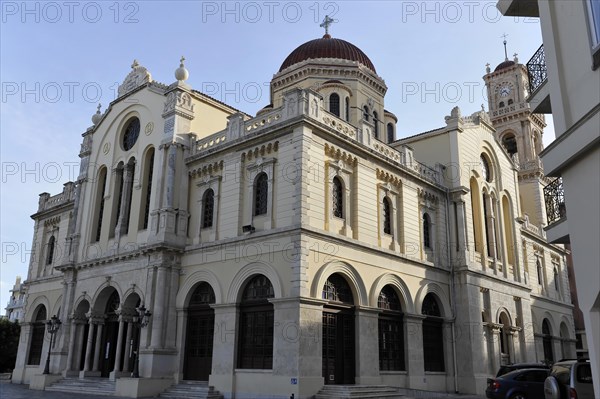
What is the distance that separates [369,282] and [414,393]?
4522 millimetres

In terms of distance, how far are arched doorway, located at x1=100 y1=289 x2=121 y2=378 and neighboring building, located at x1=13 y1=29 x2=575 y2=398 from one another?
9cm

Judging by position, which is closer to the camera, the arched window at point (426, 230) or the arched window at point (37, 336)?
the arched window at point (426, 230)

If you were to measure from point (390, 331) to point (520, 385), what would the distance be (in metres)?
6.57

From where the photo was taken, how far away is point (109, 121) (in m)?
29.2

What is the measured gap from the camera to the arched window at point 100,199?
28141 millimetres

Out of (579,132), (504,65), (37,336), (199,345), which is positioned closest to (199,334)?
(199,345)

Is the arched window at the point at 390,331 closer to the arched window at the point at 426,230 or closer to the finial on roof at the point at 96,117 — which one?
the arched window at the point at 426,230

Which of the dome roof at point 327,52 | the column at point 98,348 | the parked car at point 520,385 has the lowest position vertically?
the parked car at point 520,385

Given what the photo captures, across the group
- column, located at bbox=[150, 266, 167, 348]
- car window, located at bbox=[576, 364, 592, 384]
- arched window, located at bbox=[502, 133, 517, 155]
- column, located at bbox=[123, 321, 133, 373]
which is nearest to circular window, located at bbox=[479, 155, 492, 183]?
arched window, located at bbox=[502, 133, 517, 155]

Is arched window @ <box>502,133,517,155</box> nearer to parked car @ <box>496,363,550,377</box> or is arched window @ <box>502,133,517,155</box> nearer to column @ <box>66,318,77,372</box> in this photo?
parked car @ <box>496,363,550,377</box>

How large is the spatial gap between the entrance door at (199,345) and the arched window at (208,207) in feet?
12.1

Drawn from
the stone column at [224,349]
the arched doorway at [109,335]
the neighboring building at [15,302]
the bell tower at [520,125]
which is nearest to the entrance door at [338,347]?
the stone column at [224,349]

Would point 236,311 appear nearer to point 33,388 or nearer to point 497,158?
point 33,388

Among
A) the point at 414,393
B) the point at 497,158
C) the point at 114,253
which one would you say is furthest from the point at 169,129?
the point at 497,158
